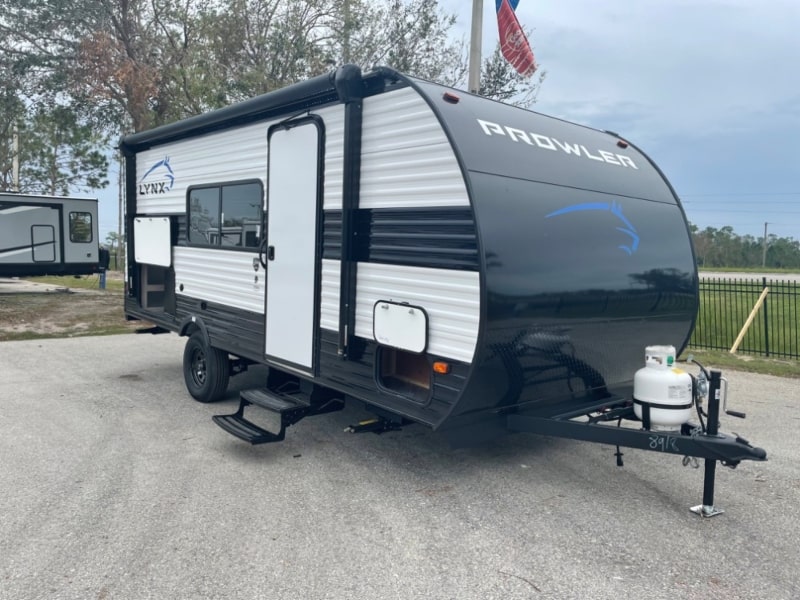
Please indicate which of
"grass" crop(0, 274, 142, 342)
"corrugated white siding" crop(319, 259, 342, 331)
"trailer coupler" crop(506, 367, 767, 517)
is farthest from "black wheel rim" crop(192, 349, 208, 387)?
"grass" crop(0, 274, 142, 342)

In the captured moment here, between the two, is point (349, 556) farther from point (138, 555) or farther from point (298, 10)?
point (298, 10)

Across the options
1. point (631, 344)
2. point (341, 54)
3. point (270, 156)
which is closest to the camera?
point (631, 344)

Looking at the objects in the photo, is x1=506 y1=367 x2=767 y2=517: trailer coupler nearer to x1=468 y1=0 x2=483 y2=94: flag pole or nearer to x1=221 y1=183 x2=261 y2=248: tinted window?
x1=221 y1=183 x2=261 y2=248: tinted window

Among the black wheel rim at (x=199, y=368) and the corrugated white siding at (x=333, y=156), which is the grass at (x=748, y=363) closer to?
the corrugated white siding at (x=333, y=156)

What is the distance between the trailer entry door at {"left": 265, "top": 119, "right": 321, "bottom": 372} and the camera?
502cm

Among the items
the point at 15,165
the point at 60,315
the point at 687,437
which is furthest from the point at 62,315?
the point at 15,165

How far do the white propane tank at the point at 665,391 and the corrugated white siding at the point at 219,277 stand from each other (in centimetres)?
324

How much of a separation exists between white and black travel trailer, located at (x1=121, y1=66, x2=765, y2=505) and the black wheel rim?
0.92m

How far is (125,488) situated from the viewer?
4.47 meters

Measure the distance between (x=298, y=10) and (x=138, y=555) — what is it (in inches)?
609

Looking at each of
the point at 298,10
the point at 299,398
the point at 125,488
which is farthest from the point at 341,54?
the point at 125,488

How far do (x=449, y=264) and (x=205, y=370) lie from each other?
3.83 metres

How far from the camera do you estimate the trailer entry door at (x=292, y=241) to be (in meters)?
5.02

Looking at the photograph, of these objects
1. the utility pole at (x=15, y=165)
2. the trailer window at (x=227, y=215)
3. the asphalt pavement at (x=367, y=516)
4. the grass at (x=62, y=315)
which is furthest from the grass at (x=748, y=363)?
the utility pole at (x=15, y=165)
